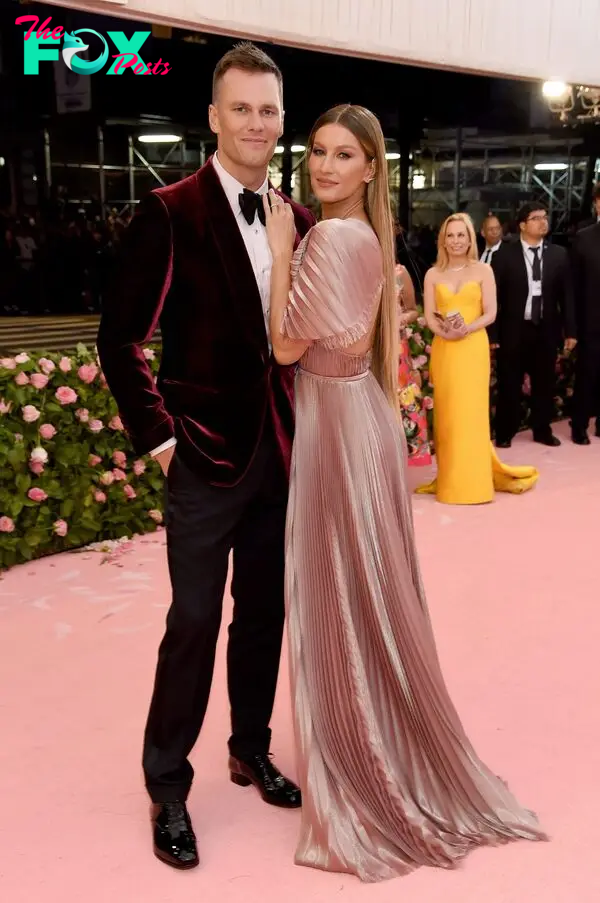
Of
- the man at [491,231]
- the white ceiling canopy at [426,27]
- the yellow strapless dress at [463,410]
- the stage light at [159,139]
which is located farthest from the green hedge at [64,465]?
the stage light at [159,139]

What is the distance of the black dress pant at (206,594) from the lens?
2316 mm

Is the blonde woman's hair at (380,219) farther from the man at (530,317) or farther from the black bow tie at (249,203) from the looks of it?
the man at (530,317)

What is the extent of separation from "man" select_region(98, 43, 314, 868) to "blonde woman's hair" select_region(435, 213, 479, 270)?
3651 mm

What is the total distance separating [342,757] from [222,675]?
1257mm

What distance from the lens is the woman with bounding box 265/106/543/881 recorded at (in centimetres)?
233

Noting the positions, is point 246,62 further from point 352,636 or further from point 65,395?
point 65,395

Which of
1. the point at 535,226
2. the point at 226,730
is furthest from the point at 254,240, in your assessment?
the point at 535,226

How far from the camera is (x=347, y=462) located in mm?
2361

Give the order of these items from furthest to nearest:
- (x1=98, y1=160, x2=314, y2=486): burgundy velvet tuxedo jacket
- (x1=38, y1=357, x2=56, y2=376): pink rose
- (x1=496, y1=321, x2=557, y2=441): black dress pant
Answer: (x1=496, y1=321, x2=557, y2=441): black dress pant → (x1=38, y1=357, x2=56, y2=376): pink rose → (x1=98, y1=160, x2=314, y2=486): burgundy velvet tuxedo jacket

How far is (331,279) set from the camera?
2.22 metres

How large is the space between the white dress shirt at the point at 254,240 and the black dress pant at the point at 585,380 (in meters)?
5.99

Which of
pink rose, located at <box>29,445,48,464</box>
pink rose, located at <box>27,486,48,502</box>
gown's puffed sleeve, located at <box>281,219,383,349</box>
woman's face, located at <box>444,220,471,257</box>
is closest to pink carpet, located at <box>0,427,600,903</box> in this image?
pink rose, located at <box>27,486,48,502</box>

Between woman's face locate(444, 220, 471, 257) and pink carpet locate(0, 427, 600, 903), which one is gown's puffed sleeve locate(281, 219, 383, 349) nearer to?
pink carpet locate(0, 427, 600, 903)

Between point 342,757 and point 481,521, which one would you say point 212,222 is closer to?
point 342,757
